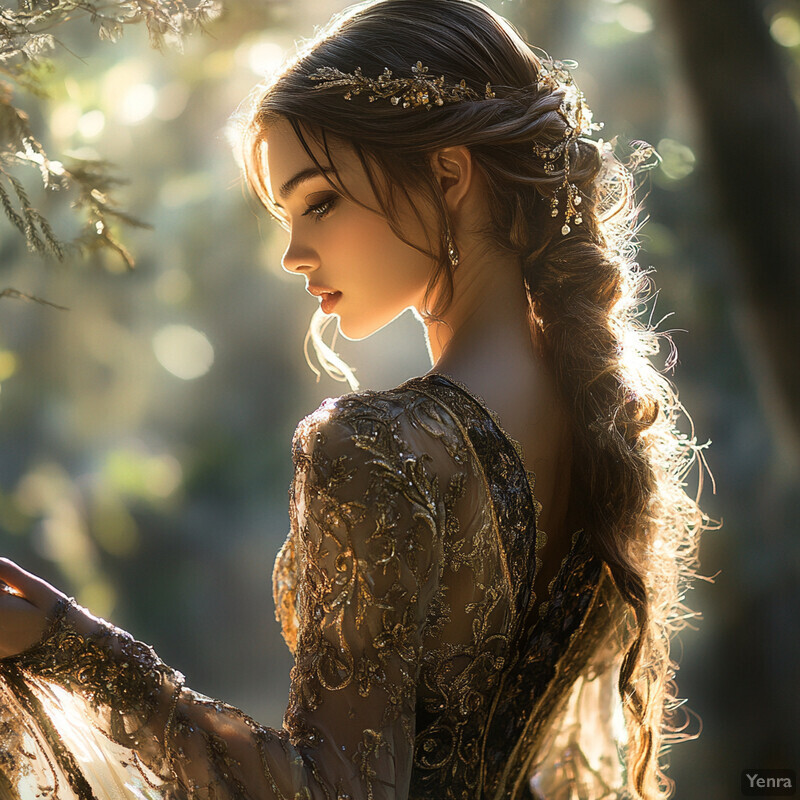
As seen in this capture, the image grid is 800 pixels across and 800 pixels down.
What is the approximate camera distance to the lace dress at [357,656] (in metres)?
0.88

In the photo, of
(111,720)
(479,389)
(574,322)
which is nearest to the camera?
(111,720)

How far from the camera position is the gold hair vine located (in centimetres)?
112

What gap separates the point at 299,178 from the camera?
113 centimetres

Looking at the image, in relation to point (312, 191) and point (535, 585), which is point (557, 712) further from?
point (312, 191)

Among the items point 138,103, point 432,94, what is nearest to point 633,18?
point 138,103

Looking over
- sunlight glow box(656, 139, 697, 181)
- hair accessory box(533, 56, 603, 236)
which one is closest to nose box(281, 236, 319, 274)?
hair accessory box(533, 56, 603, 236)

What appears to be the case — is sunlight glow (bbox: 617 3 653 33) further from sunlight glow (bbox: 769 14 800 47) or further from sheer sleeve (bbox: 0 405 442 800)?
sheer sleeve (bbox: 0 405 442 800)

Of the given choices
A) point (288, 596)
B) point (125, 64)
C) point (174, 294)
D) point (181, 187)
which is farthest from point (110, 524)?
point (288, 596)

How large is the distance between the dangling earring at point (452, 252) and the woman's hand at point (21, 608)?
0.60 m

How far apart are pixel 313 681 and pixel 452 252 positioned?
1.77 feet

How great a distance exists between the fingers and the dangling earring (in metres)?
0.60

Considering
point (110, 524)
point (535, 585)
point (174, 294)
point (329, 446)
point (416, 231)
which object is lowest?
point (535, 585)

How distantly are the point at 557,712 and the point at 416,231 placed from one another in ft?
2.11

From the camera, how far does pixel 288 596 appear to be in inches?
52.9
